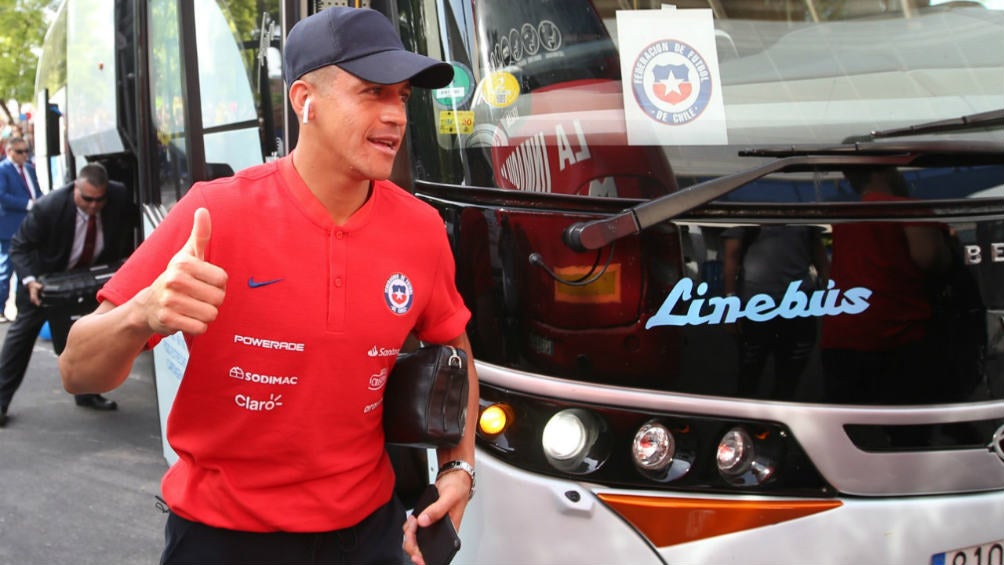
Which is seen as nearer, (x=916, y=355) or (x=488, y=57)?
(x=916, y=355)

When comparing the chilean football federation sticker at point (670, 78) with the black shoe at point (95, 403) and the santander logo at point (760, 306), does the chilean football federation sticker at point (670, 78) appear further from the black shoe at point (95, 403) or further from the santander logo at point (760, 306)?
the black shoe at point (95, 403)

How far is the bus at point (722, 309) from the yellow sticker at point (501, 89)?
0.05 feet

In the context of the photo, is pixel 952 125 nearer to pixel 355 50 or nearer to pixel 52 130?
pixel 355 50

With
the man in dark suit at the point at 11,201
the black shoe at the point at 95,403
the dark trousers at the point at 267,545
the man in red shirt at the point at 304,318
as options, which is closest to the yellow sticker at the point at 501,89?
the man in red shirt at the point at 304,318

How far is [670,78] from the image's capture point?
267 cm

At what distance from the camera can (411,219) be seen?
2125 mm

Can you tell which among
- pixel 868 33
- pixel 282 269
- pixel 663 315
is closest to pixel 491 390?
pixel 663 315

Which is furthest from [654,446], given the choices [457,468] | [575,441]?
[457,468]

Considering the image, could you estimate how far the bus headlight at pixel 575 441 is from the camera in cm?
249

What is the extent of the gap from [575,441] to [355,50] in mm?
1106

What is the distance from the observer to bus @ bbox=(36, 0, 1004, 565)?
246 centimetres

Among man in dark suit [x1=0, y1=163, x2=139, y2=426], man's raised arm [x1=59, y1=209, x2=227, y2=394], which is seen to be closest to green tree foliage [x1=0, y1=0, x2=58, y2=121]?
man in dark suit [x1=0, y1=163, x2=139, y2=426]

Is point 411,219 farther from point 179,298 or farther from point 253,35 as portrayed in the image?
point 253,35

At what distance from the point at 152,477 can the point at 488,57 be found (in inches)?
145
